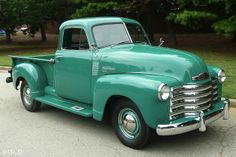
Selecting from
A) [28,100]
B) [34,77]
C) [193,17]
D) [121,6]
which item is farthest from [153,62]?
[121,6]

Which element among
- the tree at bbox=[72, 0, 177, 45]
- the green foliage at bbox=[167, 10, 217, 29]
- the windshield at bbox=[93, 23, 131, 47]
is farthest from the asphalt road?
the tree at bbox=[72, 0, 177, 45]

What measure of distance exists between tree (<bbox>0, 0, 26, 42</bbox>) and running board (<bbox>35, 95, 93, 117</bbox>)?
14500 mm

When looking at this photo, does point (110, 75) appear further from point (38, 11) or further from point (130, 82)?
point (38, 11)

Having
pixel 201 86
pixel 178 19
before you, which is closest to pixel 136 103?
pixel 201 86

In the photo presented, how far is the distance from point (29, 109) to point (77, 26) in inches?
89.1

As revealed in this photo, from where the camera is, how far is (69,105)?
7289 millimetres

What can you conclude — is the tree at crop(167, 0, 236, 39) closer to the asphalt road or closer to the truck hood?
the asphalt road

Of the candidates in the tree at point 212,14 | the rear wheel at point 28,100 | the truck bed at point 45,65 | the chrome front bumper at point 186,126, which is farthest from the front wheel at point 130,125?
the tree at point 212,14

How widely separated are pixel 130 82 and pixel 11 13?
1722 cm

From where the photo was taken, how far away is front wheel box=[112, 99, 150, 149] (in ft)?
19.0

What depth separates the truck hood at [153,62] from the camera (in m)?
5.86

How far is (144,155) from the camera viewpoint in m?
5.70

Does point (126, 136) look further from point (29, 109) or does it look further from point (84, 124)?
point (29, 109)

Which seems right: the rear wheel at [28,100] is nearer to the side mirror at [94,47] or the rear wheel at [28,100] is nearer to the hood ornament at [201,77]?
the side mirror at [94,47]
